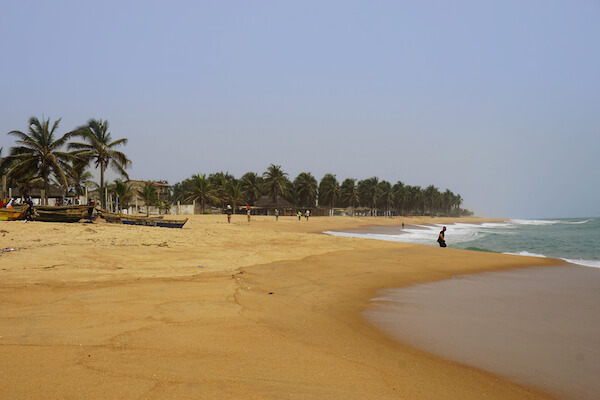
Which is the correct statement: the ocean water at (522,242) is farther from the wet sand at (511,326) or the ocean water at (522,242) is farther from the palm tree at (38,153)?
the palm tree at (38,153)

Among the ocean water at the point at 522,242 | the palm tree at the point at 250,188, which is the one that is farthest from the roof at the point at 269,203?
the ocean water at the point at 522,242

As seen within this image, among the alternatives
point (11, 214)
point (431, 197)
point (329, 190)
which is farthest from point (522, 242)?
point (431, 197)

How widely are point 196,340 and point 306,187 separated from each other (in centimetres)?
8503

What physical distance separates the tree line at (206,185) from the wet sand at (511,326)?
30.7m

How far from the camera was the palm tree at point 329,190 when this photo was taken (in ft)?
313

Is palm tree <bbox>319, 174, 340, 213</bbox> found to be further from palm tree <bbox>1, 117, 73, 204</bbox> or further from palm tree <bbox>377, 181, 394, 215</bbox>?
palm tree <bbox>1, 117, 73, 204</bbox>

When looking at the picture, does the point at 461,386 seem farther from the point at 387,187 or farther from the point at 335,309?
the point at 387,187

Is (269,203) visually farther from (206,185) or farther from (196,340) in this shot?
(196,340)

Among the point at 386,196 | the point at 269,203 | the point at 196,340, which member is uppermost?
the point at 386,196

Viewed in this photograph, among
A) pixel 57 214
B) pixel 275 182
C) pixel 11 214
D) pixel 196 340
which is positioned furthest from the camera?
Answer: pixel 275 182

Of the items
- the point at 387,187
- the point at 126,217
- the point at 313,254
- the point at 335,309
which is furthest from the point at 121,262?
the point at 387,187

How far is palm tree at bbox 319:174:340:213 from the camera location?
9538cm

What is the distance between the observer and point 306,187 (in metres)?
89.3

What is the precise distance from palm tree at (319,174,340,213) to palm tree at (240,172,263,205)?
2165 centimetres
